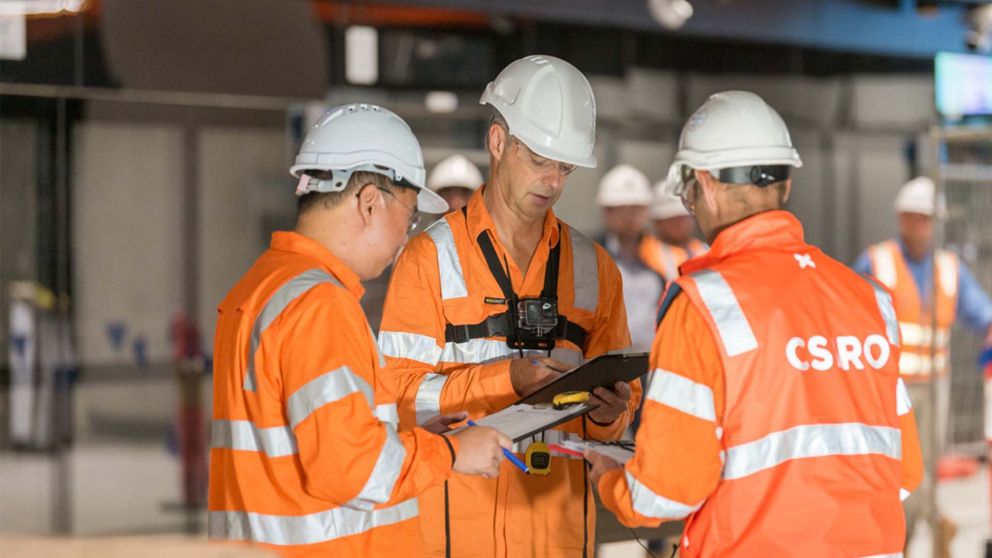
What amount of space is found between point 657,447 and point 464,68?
19.9 ft

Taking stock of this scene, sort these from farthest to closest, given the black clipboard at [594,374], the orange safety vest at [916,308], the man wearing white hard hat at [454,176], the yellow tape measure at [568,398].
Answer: the man wearing white hard hat at [454,176], the orange safety vest at [916,308], the yellow tape measure at [568,398], the black clipboard at [594,374]

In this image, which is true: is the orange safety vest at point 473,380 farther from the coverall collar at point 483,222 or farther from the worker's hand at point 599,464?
the worker's hand at point 599,464

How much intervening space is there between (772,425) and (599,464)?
1.46ft

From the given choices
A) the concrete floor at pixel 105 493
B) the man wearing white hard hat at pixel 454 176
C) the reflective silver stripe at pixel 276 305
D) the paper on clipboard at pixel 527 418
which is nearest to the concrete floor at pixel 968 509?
the concrete floor at pixel 105 493

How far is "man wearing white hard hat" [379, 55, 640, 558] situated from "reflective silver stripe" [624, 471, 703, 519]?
59 centimetres

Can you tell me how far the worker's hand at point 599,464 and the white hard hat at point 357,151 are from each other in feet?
2.44

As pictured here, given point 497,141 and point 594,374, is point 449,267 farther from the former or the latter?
point 594,374

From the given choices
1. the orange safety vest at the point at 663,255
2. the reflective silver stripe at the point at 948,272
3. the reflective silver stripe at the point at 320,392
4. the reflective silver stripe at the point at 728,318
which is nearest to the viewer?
the reflective silver stripe at the point at 320,392

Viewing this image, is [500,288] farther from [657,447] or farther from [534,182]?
[657,447]

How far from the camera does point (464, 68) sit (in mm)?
8336

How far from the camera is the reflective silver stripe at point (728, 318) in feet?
8.36

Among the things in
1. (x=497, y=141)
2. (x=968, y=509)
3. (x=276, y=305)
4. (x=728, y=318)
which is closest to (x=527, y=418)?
(x=728, y=318)

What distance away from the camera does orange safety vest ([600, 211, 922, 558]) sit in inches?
101

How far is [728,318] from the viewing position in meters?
2.56
